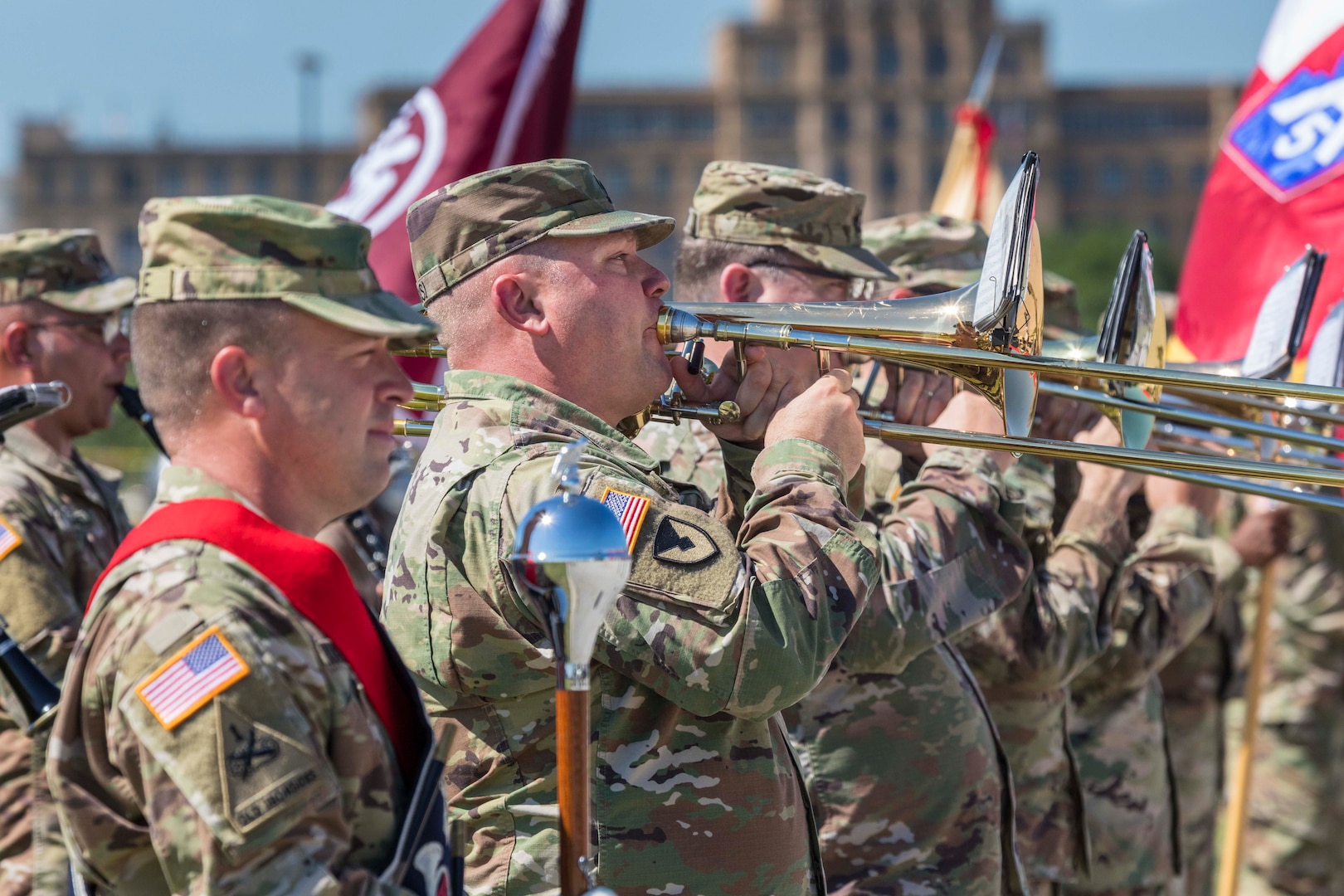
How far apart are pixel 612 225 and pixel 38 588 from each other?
1978mm

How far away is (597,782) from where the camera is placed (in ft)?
8.37

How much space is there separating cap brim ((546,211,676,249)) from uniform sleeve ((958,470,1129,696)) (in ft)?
5.27

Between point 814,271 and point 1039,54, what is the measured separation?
97556 mm

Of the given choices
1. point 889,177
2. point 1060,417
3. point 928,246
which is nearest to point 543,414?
point 1060,417

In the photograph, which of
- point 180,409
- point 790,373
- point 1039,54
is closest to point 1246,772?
point 790,373

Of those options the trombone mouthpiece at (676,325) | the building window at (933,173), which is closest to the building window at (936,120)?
the building window at (933,173)

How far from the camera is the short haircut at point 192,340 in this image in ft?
7.00

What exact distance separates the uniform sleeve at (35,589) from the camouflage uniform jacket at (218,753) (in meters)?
1.76

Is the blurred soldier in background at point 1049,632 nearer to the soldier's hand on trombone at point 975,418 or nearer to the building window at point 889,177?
the soldier's hand on trombone at point 975,418

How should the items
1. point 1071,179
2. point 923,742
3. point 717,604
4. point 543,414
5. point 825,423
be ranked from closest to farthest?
point 717,604 < point 543,414 < point 825,423 < point 923,742 < point 1071,179

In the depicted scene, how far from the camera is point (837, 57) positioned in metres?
97.8

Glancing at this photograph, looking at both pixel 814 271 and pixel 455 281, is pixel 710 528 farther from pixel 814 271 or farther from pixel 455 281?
pixel 814 271

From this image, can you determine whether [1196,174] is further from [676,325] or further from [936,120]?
[676,325]

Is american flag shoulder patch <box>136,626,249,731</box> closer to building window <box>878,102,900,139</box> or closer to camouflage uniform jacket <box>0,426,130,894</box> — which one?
camouflage uniform jacket <box>0,426,130,894</box>
